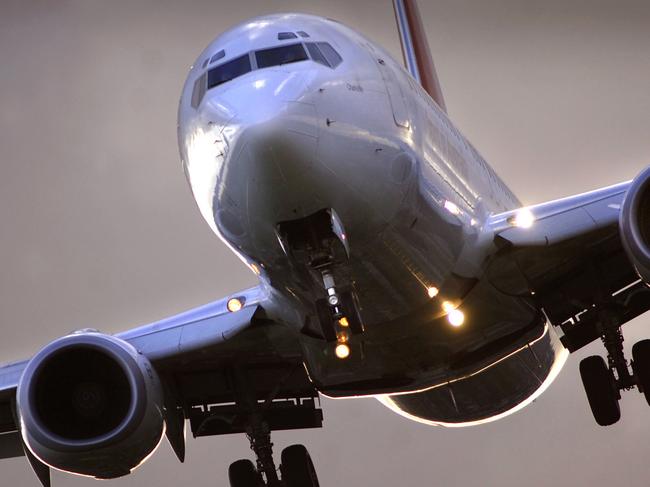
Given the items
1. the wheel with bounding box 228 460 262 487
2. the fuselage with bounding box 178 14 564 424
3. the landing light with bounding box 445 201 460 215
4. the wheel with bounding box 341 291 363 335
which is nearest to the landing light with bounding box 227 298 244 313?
the fuselage with bounding box 178 14 564 424

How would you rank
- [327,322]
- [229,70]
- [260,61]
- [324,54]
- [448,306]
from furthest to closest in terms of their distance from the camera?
[448,306] < [327,322] < [324,54] < [229,70] < [260,61]

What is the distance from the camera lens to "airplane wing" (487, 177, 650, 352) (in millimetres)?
17953

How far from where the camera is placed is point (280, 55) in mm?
15164

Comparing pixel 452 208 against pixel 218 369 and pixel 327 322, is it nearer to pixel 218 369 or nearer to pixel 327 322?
pixel 327 322

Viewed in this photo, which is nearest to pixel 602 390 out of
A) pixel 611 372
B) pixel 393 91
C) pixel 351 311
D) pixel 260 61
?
pixel 611 372

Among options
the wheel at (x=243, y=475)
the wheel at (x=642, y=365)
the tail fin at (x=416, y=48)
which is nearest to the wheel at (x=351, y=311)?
the wheel at (x=642, y=365)

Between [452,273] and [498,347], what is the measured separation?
7.06 feet

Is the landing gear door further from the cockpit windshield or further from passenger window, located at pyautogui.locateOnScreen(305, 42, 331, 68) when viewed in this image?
passenger window, located at pyautogui.locateOnScreen(305, 42, 331, 68)

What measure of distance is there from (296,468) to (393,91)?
759cm

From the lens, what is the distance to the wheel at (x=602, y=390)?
20250mm

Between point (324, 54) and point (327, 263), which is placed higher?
point (324, 54)

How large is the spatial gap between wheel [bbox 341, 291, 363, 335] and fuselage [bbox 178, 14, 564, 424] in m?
0.37

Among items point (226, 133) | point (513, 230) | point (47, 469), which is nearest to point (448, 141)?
point (513, 230)

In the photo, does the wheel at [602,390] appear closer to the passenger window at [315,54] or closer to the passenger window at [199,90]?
the passenger window at [315,54]
